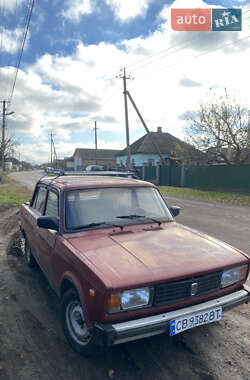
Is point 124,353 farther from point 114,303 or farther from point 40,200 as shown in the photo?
point 40,200

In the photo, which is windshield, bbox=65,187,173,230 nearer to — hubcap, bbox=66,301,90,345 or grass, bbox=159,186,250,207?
hubcap, bbox=66,301,90,345

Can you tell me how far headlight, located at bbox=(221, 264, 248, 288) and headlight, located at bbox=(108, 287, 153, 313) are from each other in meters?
0.89

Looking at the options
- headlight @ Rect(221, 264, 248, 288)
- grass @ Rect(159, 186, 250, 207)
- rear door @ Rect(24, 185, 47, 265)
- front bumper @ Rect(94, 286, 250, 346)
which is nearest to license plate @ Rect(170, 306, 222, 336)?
front bumper @ Rect(94, 286, 250, 346)

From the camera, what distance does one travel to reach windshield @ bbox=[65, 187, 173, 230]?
11.1 feet

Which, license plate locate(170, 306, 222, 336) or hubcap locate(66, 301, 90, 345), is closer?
license plate locate(170, 306, 222, 336)

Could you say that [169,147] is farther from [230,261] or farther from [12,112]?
[230,261]

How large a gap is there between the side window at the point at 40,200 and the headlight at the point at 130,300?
96.7 inches

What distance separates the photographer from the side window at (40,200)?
444cm

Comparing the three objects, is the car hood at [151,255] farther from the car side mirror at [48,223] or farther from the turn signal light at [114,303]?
the car side mirror at [48,223]

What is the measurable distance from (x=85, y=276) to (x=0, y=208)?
1061 cm

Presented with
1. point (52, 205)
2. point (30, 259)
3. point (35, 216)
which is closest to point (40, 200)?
point (35, 216)

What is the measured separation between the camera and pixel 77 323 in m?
2.82

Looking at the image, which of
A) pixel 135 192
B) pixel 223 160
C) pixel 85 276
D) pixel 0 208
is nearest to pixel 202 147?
pixel 223 160

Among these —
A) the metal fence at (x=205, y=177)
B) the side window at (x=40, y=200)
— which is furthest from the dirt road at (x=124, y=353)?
the metal fence at (x=205, y=177)
